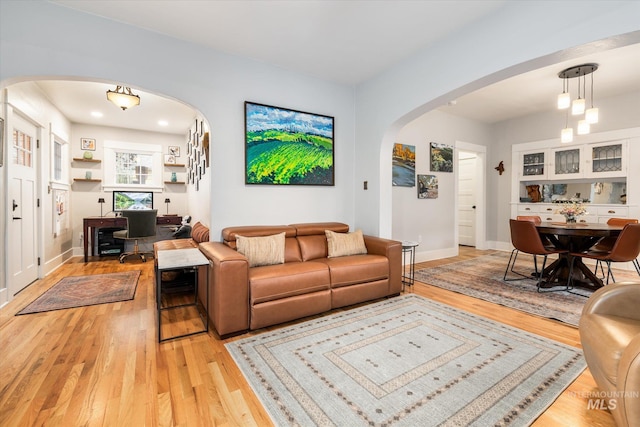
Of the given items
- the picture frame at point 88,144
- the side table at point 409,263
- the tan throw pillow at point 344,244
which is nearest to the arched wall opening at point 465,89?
the side table at point 409,263

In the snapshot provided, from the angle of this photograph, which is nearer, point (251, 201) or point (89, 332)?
point (89, 332)

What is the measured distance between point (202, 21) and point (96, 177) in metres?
5.07

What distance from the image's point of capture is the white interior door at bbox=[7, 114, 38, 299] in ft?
10.8

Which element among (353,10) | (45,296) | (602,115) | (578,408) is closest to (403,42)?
(353,10)

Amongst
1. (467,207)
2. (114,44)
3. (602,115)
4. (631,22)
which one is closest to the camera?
(631,22)

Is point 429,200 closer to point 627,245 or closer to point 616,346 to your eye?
point 627,245

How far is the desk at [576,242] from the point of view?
331 cm

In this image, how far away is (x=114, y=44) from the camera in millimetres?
2684

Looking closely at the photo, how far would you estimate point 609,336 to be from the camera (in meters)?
1.38

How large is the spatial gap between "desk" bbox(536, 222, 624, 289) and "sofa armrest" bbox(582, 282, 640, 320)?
2095mm

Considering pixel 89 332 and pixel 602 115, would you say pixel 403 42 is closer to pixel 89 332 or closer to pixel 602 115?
pixel 89 332

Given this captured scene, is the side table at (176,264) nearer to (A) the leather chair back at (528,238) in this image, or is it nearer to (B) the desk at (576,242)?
(A) the leather chair back at (528,238)

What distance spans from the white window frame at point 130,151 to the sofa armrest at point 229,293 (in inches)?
199

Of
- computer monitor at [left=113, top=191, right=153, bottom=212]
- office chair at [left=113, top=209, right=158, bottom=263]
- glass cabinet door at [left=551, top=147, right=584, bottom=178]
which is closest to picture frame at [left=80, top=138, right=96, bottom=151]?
computer monitor at [left=113, top=191, right=153, bottom=212]
